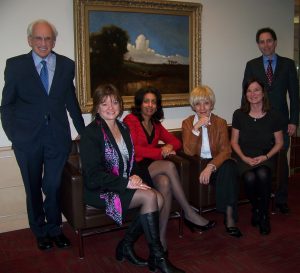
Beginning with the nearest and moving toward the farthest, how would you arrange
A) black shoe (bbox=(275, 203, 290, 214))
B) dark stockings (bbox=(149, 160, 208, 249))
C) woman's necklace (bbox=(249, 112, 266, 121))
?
1. dark stockings (bbox=(149, 160, 208, 249))
2. woman's necklace (bbox=(249, 112, 266, 121))
3. black shoe (bbox=(275, 203, 290, 214))

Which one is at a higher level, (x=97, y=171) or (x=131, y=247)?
(x=97, y=171)

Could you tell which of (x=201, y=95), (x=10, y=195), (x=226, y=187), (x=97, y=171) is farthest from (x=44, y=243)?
(x=201, y=95)

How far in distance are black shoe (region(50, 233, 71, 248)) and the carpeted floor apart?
0.06 meters

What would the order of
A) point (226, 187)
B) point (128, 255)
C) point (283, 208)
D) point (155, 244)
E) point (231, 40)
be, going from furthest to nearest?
point (231, 40)
point (283, 208)
point (226, 187)
point (128, 255)
point (155, 244)

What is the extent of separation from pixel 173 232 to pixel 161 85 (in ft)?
4.93

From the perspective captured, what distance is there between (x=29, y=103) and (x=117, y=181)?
91 cm

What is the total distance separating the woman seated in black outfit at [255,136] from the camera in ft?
10.7

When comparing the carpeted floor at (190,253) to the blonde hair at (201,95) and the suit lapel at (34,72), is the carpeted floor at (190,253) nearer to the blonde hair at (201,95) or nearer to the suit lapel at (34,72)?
the blonde hair at (201,95)

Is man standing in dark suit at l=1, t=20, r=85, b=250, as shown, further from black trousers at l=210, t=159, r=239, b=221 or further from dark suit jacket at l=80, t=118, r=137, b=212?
black trousers at l=210, t=159, r=239, b=221

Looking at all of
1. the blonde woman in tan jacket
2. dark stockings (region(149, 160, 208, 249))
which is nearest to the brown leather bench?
the blonde woman in tan jacket

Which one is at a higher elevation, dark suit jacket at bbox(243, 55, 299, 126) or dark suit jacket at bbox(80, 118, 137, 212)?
dark suit jacket at bbox(243, 55, 299, 126)

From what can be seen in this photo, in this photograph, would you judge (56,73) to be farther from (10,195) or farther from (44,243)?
(44,243)

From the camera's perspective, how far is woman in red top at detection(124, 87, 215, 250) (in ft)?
9.64

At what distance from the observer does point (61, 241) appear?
9.78ft
